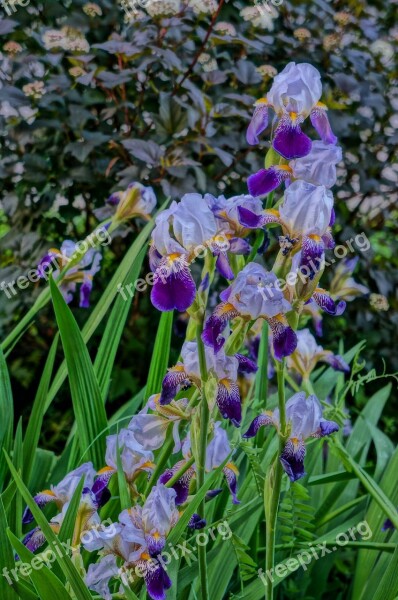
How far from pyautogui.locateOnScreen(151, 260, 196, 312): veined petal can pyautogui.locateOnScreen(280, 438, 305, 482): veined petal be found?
0.71 feet

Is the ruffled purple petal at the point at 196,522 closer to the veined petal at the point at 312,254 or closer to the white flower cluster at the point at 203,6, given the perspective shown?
the veined petal at the point at 312,254

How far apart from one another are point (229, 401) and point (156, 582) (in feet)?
0.72

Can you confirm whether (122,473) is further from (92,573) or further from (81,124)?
(81,124)

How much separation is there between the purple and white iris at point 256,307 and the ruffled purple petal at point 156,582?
0.86 ft

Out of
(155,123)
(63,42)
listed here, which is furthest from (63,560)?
(63,42)

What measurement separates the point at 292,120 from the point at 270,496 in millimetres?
457

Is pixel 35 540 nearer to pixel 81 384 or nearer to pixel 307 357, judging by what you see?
pixel 81 384

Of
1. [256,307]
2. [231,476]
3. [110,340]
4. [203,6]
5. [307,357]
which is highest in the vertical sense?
[256,307]

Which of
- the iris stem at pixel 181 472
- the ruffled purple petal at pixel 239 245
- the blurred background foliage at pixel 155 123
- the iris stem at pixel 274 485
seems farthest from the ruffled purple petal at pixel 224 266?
the blurred background foliage at pixel 155 123

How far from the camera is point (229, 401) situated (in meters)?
0.89

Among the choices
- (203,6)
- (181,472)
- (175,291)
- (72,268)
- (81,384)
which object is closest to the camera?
(175,291)

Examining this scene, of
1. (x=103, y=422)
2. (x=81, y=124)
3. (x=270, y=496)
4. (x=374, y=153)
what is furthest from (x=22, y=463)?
(x=374, y=153)

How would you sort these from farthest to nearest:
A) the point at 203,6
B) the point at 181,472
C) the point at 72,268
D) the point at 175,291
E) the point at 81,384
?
1. the point at 203,6
2. the point at 72,268
3. the point at 81,384
4. the point at 181,472
5. the point at 175,291

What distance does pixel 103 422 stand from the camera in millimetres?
1329
